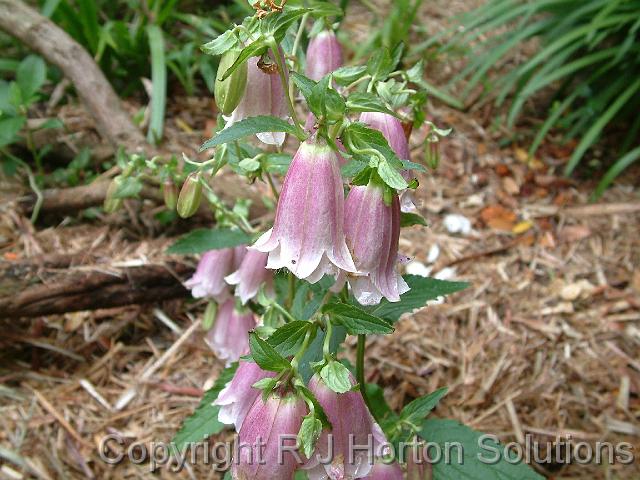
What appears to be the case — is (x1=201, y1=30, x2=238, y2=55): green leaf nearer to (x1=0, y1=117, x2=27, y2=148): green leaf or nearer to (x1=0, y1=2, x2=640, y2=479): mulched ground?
(x1=0, y1=2, x2=640, y2=479): mulched ground

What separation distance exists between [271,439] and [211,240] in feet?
2.22

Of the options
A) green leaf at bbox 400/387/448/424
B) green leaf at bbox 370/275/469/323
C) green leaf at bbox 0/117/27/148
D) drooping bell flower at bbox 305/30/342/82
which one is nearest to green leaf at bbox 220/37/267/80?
drooping bell flower at bbox 305/30/342/82

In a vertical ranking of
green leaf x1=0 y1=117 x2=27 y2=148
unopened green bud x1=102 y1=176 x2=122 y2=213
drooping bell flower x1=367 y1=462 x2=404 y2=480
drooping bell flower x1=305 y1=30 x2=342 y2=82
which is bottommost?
drooping bell flower x1=367 y1=462 x2=404 y2=480

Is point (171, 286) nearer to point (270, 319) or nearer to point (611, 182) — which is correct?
point (270, 319)

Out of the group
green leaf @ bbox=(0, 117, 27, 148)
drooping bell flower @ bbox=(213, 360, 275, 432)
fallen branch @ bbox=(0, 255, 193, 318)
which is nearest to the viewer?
drooping bell flower @ bbox=(213, 360, 275, 432)

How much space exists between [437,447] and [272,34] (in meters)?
0.82

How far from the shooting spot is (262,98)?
985mm

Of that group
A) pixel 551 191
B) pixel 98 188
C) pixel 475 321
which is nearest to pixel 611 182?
pixel 551 191

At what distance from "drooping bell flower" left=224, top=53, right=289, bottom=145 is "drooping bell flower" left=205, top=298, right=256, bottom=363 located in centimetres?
61

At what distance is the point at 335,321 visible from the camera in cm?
95

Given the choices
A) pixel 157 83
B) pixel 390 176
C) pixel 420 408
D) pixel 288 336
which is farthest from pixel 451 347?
pixel 157 83

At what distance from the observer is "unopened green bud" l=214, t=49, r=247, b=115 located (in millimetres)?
889

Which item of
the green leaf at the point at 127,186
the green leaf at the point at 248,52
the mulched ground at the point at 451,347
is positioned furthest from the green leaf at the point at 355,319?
the mulched ground at the point at 451,347

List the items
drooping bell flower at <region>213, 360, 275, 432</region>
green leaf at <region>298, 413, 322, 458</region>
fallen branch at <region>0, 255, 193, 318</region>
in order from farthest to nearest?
1. fallen branch at <region>0, 255, 193, 318</region>
2. drooping bell flower at <region>213, 360, 275, 432</region>
3. green leaf at <region>298, 413, 322, 458</region>
